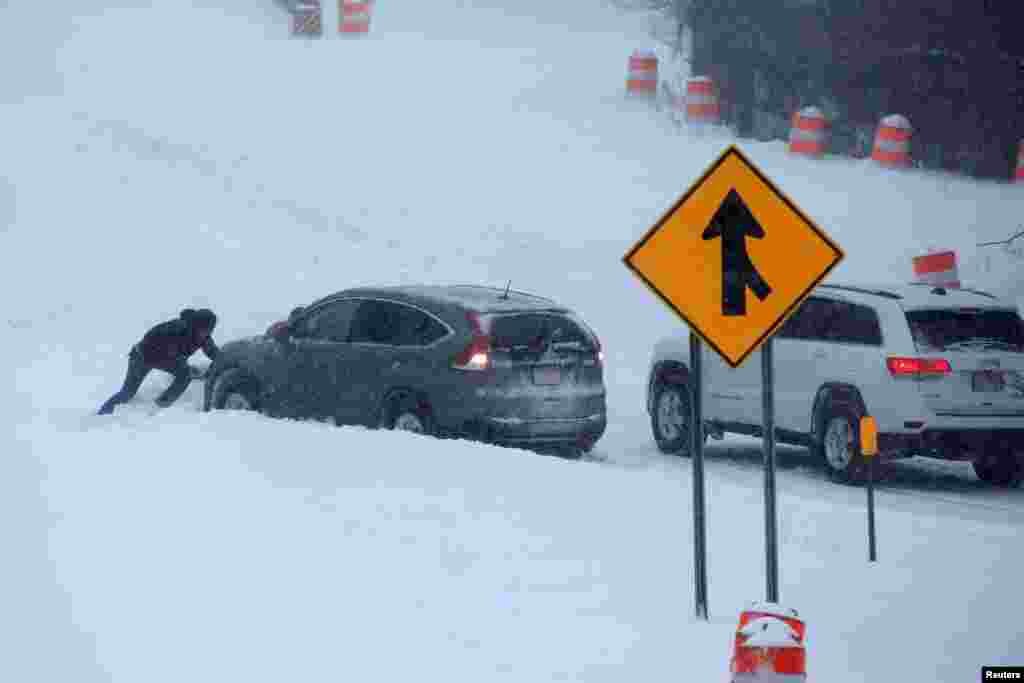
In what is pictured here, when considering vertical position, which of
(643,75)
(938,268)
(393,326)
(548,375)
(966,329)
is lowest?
Answer: (548,375)

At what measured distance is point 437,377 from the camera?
52.7 ft

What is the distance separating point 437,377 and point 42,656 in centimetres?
704

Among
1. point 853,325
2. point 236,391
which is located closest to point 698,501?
point 853,325

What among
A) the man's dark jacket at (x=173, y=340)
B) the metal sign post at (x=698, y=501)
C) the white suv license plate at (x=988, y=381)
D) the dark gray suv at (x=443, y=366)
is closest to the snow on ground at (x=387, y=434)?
the metal sign post at (x=698, y=501)

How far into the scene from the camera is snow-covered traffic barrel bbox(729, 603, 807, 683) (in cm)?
718

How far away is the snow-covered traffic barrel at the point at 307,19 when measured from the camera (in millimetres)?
38406

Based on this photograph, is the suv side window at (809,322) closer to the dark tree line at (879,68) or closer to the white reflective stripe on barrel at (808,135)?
the dark tree line at (879,68)

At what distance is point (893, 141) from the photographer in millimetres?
29109

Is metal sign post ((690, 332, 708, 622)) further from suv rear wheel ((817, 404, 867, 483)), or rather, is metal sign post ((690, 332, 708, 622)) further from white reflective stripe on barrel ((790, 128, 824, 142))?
white reflective stripe on barrel ((790, 128, 824, 142))

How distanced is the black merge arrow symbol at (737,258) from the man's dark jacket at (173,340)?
10.9m

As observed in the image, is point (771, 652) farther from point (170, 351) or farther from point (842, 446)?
point (170, 351)

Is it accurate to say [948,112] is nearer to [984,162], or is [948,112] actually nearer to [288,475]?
[984,162]

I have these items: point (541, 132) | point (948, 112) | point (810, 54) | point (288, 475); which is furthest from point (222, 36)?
point (288, 475)

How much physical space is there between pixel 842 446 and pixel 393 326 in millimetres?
4097
